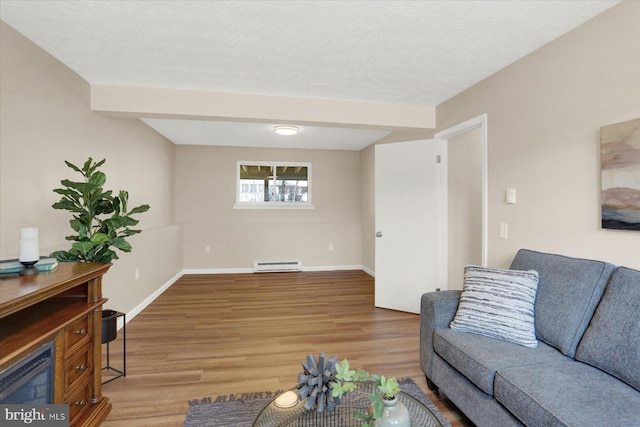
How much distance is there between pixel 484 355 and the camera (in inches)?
62.6

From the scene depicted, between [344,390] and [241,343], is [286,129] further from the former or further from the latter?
A: [344,390]

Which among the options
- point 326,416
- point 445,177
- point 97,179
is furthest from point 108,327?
point 445,177

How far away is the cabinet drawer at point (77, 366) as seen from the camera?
158 cm

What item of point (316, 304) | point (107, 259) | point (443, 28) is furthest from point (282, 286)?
point (443, 28)

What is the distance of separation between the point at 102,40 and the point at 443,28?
7.44ft

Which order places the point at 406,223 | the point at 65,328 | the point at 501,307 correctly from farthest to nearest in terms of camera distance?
1. the point at 406,223
2. the point at 501,307
3. the point at 65,328

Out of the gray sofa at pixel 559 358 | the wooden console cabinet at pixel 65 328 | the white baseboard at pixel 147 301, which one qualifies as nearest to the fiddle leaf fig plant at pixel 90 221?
the wooden console cabinet at pixel 65 328

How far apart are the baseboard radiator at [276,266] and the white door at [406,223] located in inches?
91.1

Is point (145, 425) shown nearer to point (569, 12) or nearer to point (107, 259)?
point (107, 259)

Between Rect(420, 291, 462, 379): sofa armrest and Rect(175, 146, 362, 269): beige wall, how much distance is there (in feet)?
12.9

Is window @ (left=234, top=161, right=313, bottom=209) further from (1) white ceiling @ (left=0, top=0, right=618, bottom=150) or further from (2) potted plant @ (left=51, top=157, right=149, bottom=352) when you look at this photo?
(2) potted plant @ (left=51, top=157, right=149, bottom=352)

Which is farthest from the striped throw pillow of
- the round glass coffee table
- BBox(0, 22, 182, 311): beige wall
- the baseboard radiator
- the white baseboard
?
the baseboard radiator

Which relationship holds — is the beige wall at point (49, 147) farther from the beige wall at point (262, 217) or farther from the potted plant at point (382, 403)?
the potted plant at point (382, 403)

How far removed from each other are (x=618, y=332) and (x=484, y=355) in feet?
1.92
